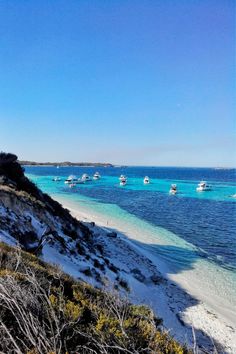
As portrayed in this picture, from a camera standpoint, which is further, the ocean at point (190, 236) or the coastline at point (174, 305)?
the ocean at point (190, 236)

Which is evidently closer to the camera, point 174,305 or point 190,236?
point 174,305

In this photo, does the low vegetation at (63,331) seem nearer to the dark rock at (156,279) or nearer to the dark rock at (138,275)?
the dark rock at (138,275)

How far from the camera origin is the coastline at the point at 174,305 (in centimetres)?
1394

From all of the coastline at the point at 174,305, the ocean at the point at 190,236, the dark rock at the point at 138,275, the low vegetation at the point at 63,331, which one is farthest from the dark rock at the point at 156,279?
the low vegetation at the point at 63,331

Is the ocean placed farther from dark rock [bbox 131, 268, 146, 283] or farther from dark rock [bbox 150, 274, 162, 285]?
dark rock [bbox 131, 268, 146, 283]

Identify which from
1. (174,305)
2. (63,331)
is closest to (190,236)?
(174,305)

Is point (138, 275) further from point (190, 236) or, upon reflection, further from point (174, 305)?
point (190, 236)

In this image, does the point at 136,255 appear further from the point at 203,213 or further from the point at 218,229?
the point at 203,213

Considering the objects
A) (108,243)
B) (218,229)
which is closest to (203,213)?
(218,229)

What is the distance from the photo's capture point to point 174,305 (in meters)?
17.4

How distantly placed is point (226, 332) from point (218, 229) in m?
24.0

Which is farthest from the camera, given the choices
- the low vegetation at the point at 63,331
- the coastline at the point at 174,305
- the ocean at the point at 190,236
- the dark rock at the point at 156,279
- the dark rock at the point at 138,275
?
the ocean at the point at 190,236

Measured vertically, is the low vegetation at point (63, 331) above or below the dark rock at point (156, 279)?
above

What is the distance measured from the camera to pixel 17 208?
19672 mm
